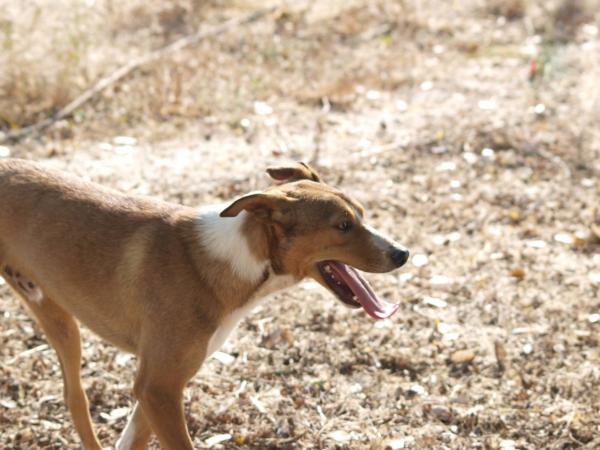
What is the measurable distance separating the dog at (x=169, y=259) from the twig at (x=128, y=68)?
11.7ft

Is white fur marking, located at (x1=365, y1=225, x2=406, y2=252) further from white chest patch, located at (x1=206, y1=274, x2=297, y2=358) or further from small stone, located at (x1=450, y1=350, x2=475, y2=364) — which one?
small stone, located at (x1=450, y1=350, x2=475, y2=364)

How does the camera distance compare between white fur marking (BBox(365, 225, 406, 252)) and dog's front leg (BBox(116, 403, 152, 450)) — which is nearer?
white fur marking (BBox(365, 225, 406, 252))

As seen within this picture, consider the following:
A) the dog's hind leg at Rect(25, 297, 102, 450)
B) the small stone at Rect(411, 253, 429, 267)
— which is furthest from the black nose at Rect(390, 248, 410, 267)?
the small stone at Rect(411, 253, 429, 267)

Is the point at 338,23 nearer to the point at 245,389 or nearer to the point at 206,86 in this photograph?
the point at 206,86

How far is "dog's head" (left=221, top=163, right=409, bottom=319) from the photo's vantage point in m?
3.90

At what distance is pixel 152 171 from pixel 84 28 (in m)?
2.75

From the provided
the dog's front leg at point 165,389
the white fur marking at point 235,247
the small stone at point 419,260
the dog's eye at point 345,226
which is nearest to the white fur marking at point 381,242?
the dog's eye at point 345,226

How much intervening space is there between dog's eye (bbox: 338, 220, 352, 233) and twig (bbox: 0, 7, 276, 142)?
4.48 meters

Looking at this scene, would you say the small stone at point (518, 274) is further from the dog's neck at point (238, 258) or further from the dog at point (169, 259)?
the dog's neck at point (238, 258)

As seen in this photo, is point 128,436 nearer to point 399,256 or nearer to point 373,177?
point 399,256

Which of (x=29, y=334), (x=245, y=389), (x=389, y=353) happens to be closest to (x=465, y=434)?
(x=389, y=353)

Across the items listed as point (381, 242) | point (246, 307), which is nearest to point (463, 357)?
point (381, 242)

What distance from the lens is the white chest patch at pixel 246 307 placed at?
12.9 ft

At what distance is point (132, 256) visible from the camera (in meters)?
4.00
